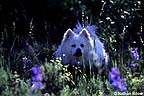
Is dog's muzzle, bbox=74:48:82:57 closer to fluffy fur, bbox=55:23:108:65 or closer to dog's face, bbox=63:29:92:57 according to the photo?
fluffy fur, bbox=55:23:108:65

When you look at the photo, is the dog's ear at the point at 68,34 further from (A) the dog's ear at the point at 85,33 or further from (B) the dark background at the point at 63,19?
(B) the dark background at the point at 63,19

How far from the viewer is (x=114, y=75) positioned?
138 inches

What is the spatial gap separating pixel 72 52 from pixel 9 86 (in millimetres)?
3548

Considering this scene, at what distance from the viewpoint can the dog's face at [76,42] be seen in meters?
7.57

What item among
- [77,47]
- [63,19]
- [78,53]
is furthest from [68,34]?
[63,19]

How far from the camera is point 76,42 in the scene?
7.73 meters

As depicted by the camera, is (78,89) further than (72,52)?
No

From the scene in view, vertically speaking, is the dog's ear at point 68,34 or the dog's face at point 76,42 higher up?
the dog's ear at point 68,34

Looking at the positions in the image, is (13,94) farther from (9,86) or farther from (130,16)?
(130,16)

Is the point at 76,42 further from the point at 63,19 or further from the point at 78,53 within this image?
the point at 63,19

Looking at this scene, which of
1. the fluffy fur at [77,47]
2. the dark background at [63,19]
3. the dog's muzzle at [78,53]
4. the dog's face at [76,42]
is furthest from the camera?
the dark background at [63,19]

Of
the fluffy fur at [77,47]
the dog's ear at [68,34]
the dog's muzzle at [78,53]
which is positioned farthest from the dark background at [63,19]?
the dog's ear at [68,34]

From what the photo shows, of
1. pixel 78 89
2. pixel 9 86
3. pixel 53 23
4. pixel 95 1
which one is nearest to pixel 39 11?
pixel 53 23

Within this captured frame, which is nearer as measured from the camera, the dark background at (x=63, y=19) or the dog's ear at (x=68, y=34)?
the dog's ear at (x=68, y=34)
